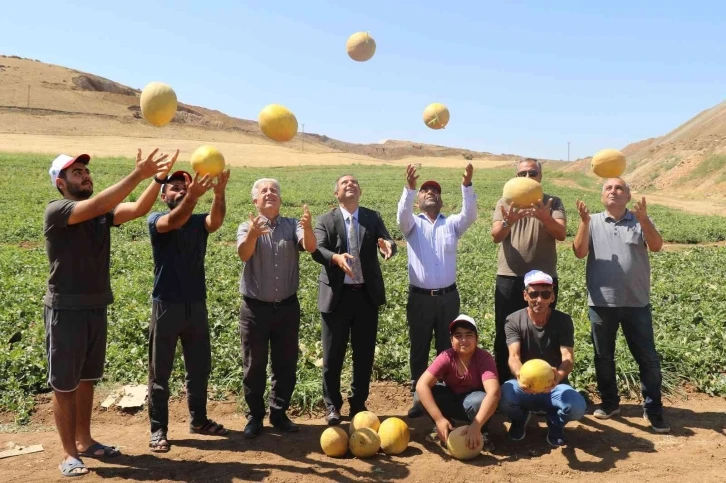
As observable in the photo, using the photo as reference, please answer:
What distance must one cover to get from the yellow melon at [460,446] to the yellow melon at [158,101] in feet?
11.9

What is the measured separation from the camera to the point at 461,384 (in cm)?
510

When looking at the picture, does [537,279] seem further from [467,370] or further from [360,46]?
[360,46]

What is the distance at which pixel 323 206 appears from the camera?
23.1 meters

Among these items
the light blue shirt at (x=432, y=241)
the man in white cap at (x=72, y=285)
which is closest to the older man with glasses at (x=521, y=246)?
the light blue shirt at (x=432, y=241)

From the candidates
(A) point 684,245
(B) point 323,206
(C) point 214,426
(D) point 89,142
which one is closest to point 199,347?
(C) point 214,426

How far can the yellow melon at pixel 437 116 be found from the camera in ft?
21.2

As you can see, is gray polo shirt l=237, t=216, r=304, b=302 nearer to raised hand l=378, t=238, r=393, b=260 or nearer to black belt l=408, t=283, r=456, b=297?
raised hand l=378, t=238, r=393, b=260

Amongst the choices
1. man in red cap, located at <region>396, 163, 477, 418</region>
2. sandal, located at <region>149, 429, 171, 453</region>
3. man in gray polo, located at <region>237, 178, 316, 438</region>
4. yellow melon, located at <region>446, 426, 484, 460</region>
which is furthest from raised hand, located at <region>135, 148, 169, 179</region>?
yellow melon, located at <region>446, 426, 484, 460</region>

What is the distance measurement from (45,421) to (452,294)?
3.98m

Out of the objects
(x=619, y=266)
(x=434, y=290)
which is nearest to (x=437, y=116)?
(x=434, y=290)

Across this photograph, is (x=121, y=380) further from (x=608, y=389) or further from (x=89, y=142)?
(x=89, y=142)

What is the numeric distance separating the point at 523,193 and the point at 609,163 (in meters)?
1.25

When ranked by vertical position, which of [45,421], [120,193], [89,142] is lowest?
[45,421]

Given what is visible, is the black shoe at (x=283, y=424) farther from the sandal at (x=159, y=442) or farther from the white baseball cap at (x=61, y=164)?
the white baseball cap at (x=61, y=164)
